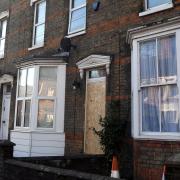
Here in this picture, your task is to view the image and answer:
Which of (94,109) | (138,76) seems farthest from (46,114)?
(138,76)

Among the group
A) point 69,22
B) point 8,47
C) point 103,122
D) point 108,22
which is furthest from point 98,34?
point 8,47

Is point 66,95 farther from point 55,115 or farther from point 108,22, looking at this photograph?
point 108,22

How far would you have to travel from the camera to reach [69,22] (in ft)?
37.7

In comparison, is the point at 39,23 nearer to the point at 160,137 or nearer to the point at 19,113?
the point at 19,113

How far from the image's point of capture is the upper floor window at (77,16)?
1095 centimetres

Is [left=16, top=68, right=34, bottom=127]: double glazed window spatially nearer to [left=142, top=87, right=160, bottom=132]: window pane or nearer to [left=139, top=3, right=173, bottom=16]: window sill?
[left=139, top=3, right=173, bottom=16]: window sill

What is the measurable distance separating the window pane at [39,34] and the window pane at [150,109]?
661 centimetres

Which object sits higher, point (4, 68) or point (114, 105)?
point (4, 68)

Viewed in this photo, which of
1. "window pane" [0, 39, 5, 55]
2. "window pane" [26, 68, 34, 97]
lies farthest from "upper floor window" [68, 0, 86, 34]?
"window pane" [0, 39, 5, 55]

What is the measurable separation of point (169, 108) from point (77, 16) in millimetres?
5708

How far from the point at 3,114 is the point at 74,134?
535 centimetres

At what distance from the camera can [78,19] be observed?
11164 millimetres

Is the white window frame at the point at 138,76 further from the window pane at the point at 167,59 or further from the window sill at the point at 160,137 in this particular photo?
the window pane at the point at 167,59

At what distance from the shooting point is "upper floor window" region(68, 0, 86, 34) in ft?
35.9
